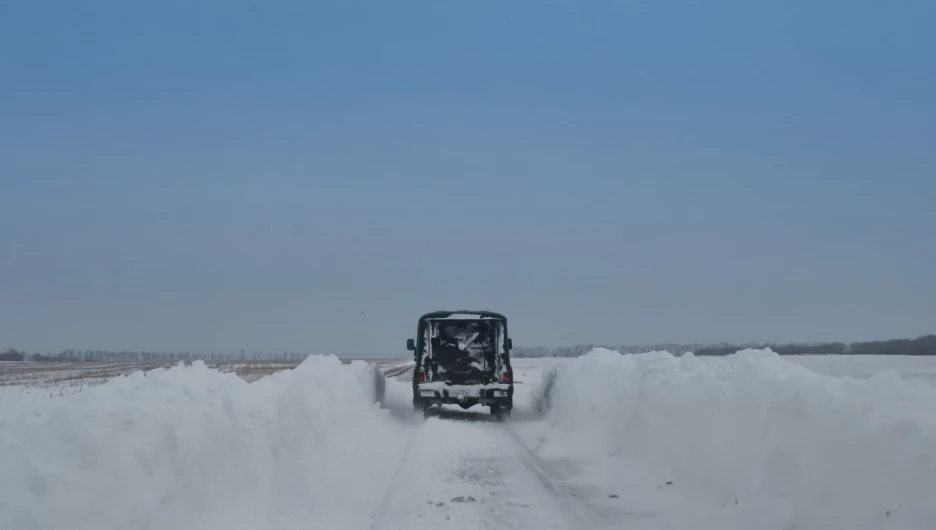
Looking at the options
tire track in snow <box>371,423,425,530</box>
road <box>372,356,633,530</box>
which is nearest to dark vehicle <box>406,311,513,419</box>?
road <box>372,356,633,530</box>

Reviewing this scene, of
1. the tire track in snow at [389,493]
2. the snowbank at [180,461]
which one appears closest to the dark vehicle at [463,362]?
the tire track in snow at [389,493]

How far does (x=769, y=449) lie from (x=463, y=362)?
1280cm

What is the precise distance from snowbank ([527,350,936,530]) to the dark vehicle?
220 inches

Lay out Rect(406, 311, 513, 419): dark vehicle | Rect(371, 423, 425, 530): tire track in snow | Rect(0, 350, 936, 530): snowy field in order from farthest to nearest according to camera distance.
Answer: Rect(406, 311, 513, 419): dark vehicle < Rect(371, 423, 425, 530): tire track in snow < Rect(0, 350, 936, 530): snowy field

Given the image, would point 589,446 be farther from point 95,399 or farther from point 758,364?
point 95,399

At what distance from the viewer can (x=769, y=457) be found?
26.3 ft

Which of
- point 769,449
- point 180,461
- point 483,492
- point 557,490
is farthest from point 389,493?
point 769,449

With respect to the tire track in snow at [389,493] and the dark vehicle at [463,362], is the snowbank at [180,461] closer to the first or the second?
the tire track in snow at [389,493]

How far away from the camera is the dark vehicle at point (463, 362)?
65.0 feet

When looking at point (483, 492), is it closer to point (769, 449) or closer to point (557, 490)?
point (557, 490)

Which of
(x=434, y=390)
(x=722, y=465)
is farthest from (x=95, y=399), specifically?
(x=434, y=390)

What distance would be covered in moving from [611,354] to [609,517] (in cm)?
1537

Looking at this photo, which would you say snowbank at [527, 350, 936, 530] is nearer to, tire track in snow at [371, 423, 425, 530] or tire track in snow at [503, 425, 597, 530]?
tire track in snow at [503, 425, 597, 530]

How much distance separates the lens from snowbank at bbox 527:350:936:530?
642 cm
